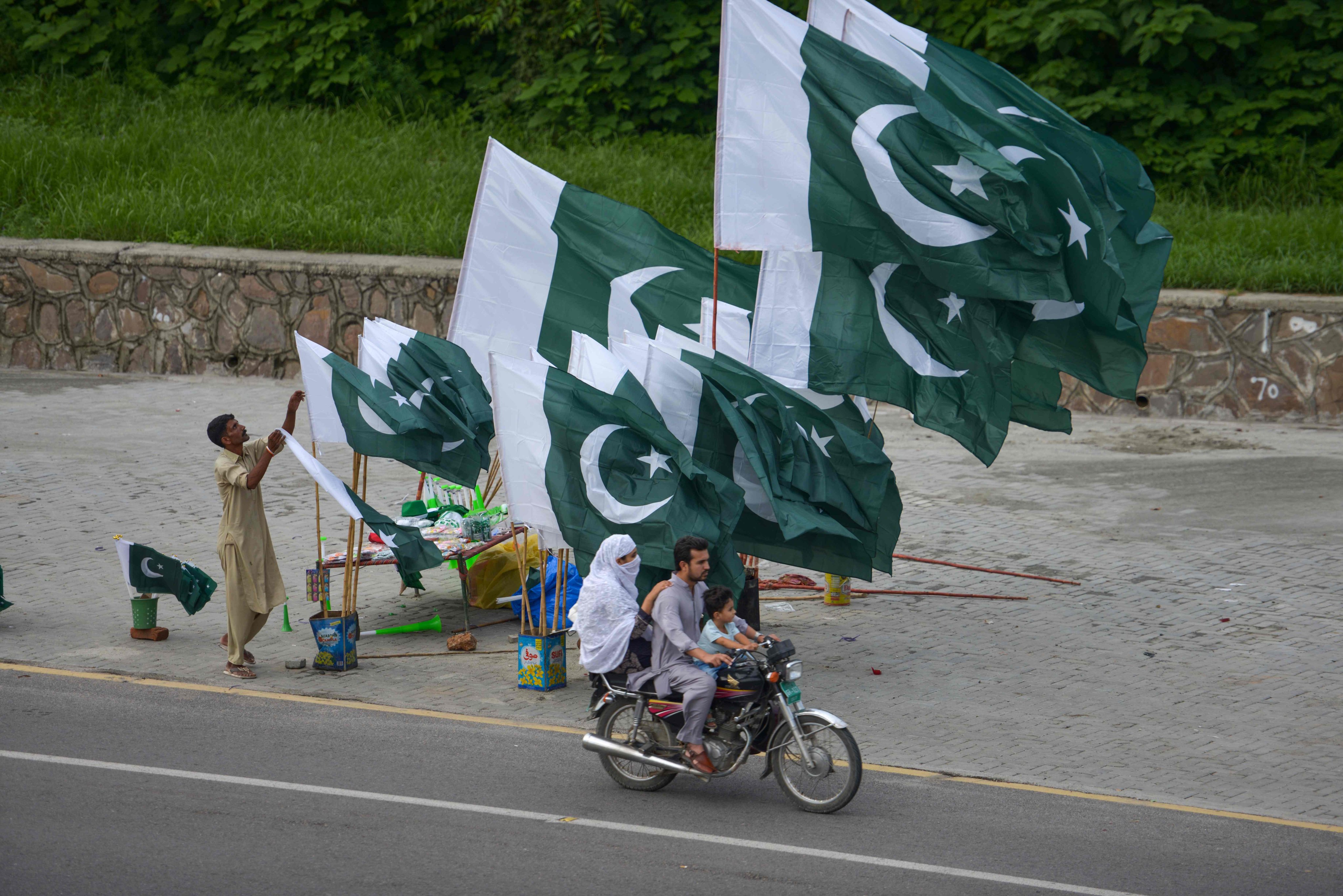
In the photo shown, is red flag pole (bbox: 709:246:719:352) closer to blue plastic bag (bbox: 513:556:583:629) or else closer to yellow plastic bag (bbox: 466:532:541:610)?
blue plastic bag (bbox: 513:556:583:629)

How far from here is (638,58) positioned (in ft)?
83.5

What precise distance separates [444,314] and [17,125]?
30.7ft

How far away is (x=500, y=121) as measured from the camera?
25688mm

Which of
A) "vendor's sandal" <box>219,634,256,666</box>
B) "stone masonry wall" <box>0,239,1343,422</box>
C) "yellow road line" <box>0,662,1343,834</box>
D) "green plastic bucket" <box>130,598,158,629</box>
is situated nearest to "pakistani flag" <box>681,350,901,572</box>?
"yellow road line" <box>0,662,1343,834</box>

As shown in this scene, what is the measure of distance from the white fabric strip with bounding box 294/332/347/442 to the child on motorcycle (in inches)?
130

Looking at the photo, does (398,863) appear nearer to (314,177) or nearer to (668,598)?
(668,598)

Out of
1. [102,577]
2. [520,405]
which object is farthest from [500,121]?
[520,405]

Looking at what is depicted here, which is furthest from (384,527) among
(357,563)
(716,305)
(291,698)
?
(716,305)

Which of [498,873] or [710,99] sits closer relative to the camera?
[498,873]

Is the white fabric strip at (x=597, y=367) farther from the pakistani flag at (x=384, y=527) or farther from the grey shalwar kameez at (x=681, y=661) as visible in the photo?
the grey shalwar kameez at (x=681, y=661)

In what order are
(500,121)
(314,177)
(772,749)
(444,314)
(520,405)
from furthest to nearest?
(500,121), (314,177), (444,314), (520,405), (772,749)

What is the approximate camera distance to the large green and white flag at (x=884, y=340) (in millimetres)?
10219

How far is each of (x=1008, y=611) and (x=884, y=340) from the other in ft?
8.81

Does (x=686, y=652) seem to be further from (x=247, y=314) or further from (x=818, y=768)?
(x=247, y=314)
